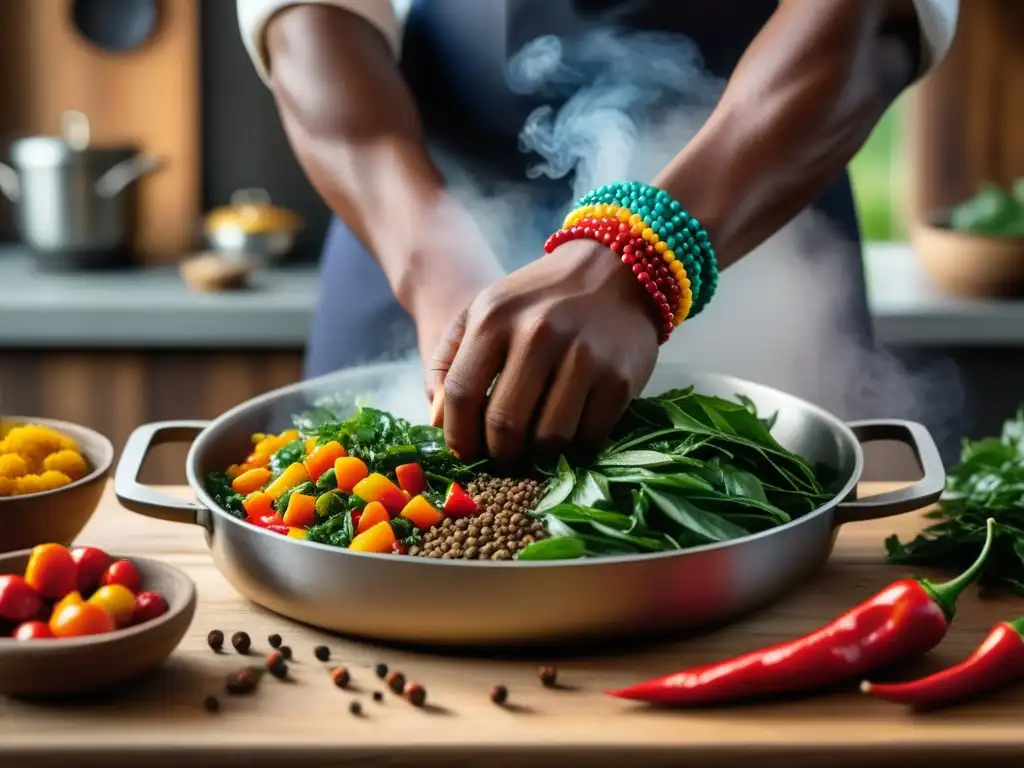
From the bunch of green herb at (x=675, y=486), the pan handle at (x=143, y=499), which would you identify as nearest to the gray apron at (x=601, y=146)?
the bunch of green herb at (x=675, y=486)

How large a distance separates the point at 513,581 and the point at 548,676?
0.08 meters

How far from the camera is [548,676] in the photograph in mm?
918

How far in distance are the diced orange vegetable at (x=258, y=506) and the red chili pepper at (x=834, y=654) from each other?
14.4 inches

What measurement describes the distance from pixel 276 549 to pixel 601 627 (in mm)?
246

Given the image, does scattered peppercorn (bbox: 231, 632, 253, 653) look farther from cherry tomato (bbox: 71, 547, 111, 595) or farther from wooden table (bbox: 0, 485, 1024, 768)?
cherry tomato (bbox: 71, 547, 111, 595)

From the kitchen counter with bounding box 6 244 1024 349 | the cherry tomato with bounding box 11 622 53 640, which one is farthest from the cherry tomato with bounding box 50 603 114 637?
the kitchen counter with bounding box 6 244 1024 349

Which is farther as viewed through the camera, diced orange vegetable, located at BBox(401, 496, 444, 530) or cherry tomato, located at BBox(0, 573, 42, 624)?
diced orange vegetable, located at BBox(401, 496, 444, 530)

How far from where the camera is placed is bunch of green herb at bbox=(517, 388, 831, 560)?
100 cm

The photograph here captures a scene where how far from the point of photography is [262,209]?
283cm

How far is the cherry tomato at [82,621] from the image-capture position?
0.88 m

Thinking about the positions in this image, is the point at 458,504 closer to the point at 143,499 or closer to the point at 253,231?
the point at 143,499

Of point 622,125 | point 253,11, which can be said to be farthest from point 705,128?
point 253,11

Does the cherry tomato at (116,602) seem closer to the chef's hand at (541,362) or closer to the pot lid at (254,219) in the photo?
the chef's hand at (541,362)

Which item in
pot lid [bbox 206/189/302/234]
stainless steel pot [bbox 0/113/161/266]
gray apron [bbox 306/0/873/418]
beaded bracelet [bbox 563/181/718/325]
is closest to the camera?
beaded bracelet [bbox 563/181/718/325]
